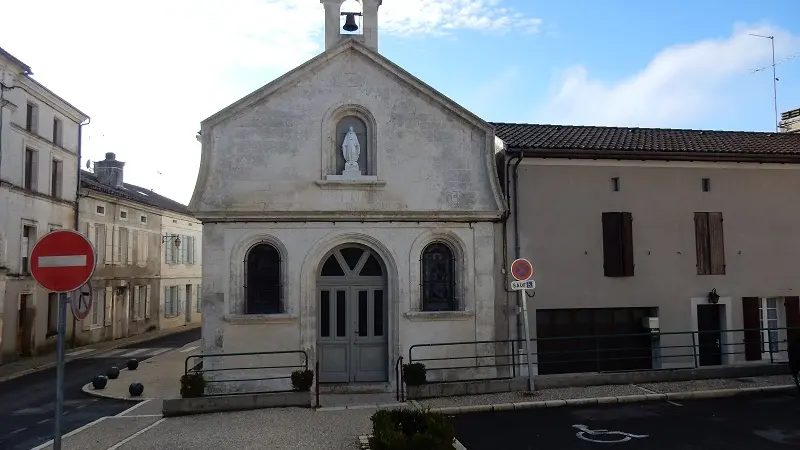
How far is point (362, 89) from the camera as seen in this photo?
13195 mm

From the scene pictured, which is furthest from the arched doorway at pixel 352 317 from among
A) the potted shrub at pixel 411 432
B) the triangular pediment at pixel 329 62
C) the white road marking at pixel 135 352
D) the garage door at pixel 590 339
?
the white road marking at pixel 135 352

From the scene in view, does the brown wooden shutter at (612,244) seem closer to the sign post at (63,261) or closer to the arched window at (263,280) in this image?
the arched window at (263,280)

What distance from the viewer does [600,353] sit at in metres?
14.4

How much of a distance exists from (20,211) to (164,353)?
276 inches

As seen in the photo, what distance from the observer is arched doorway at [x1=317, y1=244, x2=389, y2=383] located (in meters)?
12.9

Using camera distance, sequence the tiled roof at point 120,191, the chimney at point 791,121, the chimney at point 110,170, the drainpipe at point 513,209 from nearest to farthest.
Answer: the drainpipe at point 513,209, the chimney at point 791,121, the tiled roof at point 120,191, the chimney at point 110,170

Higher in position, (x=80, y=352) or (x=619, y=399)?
(x=619, y=399)

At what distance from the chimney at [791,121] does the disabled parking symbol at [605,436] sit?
51.6ft

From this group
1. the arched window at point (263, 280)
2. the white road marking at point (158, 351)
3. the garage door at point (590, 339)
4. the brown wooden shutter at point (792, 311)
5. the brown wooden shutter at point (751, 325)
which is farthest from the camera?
the white road marking at point (158, 351)

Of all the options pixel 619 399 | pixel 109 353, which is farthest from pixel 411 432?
pixel 109 353

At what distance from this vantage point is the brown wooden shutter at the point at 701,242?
14.8 m

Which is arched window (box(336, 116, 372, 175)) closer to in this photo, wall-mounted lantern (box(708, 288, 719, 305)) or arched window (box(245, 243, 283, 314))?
arched window (box(245, 243, 283, 314))

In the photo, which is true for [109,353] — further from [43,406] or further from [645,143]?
[645,143]

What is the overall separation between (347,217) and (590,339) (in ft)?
20.6
